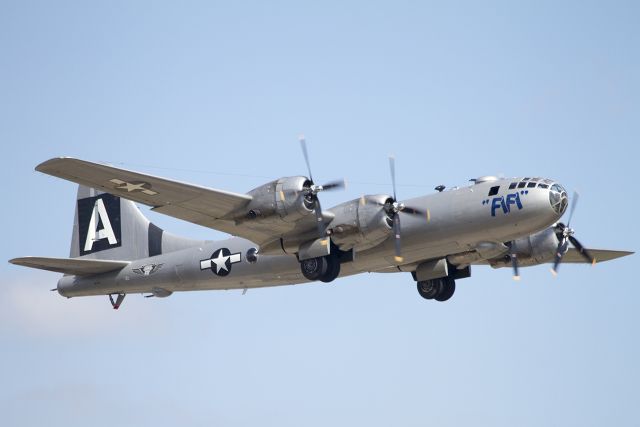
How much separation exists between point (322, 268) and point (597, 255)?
13.7 metres

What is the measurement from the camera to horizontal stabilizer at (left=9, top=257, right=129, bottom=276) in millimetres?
35466

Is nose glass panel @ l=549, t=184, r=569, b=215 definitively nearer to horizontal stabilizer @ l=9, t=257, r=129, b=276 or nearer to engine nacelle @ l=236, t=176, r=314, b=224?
engine nacelle @ l=236, t=176, r=314, b=224

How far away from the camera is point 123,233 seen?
41.3 metres

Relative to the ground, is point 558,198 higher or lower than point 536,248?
higher

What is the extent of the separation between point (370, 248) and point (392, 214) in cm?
159

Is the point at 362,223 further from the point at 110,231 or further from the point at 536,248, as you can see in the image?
the point at 110,231

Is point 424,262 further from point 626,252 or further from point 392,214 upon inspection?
point 626,252

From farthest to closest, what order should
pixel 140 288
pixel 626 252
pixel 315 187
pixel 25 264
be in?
1. pixel 626 252
2. pixel 140 288
3. pixel 25 264
4. pixel 315 187

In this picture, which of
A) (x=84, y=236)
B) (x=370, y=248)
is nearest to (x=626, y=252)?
(x=370, y=248)

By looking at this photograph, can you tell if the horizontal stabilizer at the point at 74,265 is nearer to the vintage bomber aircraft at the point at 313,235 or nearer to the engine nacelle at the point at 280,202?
the vintage bomber aircraft at the point at 313,235

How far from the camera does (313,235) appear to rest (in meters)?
33.5

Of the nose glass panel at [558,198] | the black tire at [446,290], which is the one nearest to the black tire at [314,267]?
the black tire at [446,290]

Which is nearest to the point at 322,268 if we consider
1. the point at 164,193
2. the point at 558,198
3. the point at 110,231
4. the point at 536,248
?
→ the point at 164,193

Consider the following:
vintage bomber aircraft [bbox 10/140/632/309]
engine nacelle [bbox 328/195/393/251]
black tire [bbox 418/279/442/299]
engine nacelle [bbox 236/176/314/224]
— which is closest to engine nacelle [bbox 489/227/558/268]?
vintage bomber aircraft [bbox 10/140/632/309]
